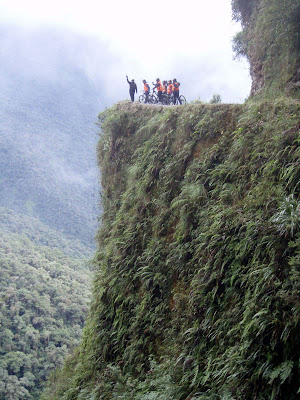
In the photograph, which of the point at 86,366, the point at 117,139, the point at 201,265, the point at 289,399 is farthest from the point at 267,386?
the point at 117,139

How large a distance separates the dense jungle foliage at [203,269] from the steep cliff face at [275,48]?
411cm

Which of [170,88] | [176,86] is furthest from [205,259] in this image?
[170,88]

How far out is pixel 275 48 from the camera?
12.7 meters

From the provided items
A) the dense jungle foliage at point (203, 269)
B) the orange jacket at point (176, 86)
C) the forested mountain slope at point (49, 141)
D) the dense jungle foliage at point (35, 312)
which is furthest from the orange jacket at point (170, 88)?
the forested mountain slope at point (49, 141)

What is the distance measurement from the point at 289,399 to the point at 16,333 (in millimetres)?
40264

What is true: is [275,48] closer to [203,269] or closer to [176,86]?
[176,86]

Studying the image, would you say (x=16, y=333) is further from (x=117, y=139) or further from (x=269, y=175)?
(x=269, y=175)

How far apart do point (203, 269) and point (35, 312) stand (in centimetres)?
4151

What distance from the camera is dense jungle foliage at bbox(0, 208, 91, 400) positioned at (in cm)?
3438

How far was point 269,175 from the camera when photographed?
6094mm

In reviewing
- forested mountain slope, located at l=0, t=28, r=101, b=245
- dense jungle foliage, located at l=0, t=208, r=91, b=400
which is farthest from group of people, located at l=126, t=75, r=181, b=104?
forested mountain slope, located at l=0, t=28, r=101, b=245

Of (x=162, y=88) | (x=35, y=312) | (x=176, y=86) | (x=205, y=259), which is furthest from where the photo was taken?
(x=35, y=312)

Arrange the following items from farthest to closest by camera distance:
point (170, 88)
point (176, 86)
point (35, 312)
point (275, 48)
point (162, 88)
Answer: point (35, 312)
point (162, 88)
point (170, 88)
point (176, 86)
point (275, 48)

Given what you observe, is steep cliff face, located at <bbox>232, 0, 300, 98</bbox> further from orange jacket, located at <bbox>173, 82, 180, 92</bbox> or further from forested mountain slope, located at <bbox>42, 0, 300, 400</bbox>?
orange jacket, located at <bbox>173, 82, 180, 92</bbox>
